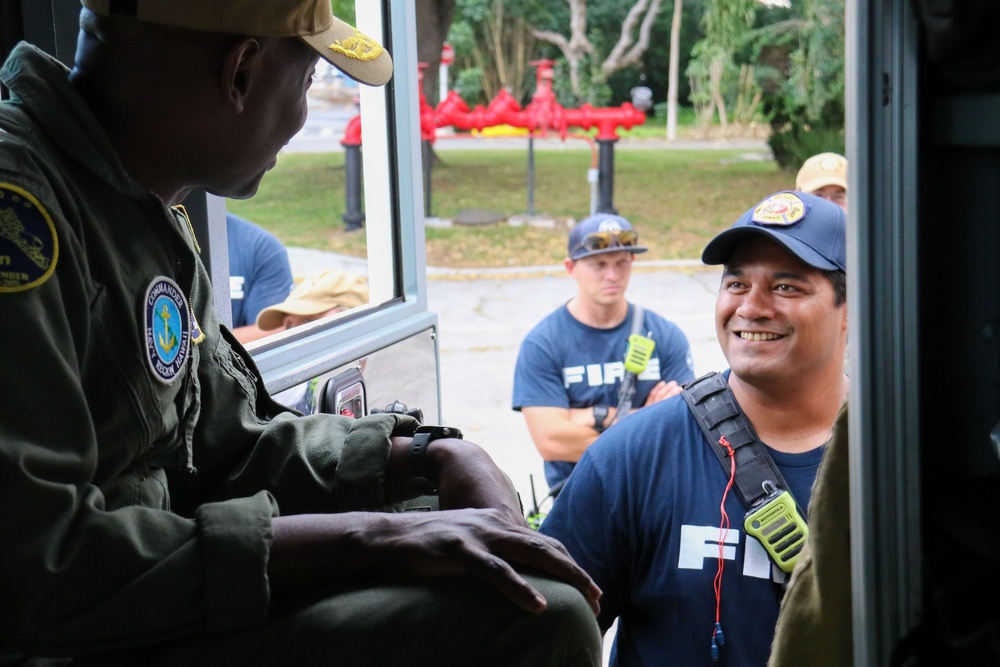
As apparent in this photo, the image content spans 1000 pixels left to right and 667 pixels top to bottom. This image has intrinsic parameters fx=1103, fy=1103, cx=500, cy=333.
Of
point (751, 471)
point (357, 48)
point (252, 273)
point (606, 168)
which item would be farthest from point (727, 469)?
point (606, 168)

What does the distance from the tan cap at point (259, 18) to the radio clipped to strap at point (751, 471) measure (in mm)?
1349

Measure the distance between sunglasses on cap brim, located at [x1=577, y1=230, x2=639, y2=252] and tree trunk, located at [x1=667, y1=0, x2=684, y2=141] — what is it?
17.3 meters

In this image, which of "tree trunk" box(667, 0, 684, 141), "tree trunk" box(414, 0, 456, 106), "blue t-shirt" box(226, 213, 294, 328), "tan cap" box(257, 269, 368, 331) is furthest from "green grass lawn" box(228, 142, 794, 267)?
"tan cap" box(257, 269, 368, 331)

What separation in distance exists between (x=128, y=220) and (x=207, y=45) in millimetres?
253

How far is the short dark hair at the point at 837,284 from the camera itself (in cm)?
278

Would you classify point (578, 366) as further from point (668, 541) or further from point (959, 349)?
point (959, 349)

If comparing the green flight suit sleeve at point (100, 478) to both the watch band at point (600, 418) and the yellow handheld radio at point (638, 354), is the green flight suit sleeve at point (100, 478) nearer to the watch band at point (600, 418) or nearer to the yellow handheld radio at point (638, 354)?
the watch band at point (600, 418)

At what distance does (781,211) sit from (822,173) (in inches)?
101

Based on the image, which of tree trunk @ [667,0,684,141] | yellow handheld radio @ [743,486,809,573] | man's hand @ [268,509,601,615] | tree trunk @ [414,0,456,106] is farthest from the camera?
tree trunk @ [667,0,684,141]

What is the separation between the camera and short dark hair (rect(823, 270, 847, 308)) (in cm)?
278

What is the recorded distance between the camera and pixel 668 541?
99.9 inches

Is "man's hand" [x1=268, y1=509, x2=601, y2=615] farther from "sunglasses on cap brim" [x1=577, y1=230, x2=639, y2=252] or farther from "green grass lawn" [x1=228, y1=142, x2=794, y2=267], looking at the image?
"green grass lawn" [x1=228, y1=142, x2=794, y2=267]

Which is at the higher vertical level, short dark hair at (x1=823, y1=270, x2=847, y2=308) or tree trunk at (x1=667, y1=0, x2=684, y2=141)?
tree trunk at (x1=667, y1=0, x2=684, y2=141)

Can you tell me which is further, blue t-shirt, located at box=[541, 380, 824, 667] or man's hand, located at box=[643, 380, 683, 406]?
man's hand, located at box=[643, 380, 683, 406]
